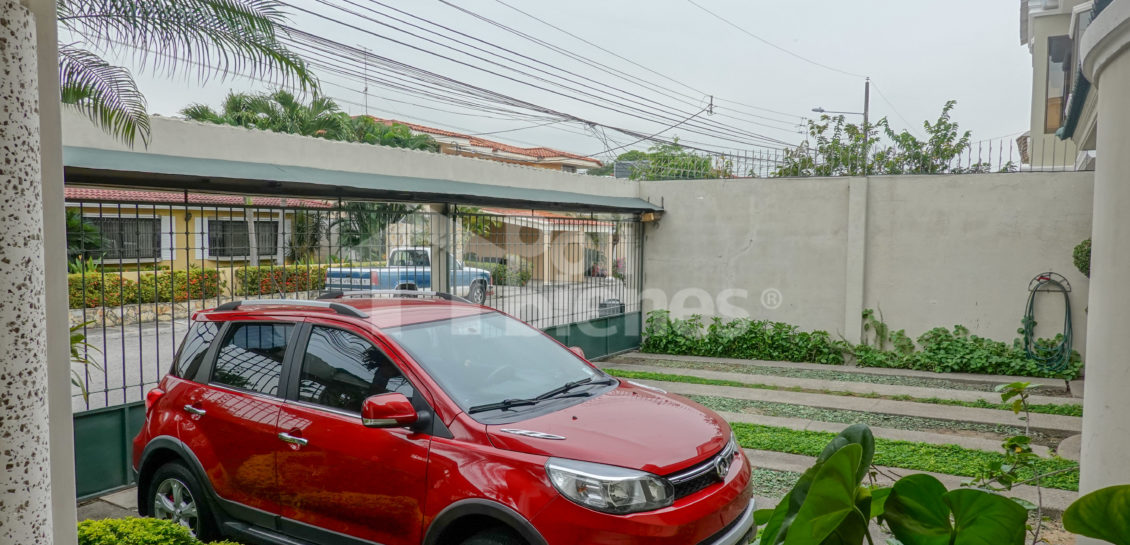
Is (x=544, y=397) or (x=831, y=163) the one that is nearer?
(x=544, y=397)

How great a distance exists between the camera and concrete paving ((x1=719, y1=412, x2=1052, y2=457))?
6758mm

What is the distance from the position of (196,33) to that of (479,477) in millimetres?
3645

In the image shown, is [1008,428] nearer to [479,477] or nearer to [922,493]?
[479,477]

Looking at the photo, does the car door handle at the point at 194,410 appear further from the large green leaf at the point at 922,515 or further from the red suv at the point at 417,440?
the large green leaf at the point at 922,515

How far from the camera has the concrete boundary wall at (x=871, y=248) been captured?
33.4 ft

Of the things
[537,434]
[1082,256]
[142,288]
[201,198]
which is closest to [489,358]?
[537,434]

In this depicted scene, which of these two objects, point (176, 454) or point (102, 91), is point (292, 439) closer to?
point (176, 454)

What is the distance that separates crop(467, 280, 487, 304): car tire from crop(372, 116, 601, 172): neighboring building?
93.7ft

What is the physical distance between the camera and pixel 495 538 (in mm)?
3338

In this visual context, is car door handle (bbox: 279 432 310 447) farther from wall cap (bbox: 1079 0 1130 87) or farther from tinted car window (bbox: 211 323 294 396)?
wall cap (bbox: 1079 0 1130 87)

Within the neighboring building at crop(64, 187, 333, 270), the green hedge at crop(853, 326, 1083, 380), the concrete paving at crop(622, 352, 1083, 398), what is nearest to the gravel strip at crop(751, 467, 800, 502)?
the neighboring building at crop(64, 187, 333, 270)

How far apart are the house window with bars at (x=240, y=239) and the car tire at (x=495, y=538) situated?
4.30 metres

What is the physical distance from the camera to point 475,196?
28.8 ft

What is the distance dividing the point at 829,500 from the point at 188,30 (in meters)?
5.07
